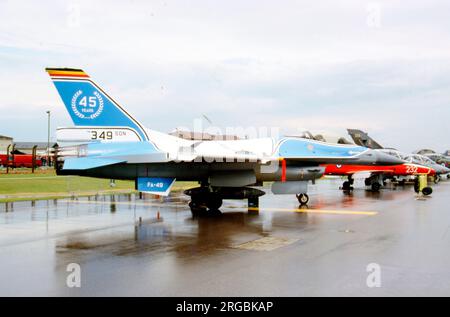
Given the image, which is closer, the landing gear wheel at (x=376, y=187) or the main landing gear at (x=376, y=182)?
the landing gear wheel at (x=376, y=187)

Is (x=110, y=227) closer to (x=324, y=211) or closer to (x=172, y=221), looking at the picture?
(x=172, y=221)

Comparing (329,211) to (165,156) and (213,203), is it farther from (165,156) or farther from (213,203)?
(165,156)

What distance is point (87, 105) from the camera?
552 inches

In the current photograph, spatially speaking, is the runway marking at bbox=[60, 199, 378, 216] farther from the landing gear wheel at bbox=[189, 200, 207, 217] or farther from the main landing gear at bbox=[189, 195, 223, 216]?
the landing gear wheel at bbox=[189, 200, 207, 217]

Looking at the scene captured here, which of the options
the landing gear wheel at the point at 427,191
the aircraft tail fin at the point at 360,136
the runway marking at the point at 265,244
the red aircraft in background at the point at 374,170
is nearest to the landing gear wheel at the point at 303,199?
the runway marking at the point at 265,244

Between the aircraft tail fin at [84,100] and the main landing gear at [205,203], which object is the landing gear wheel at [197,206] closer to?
the main landing gear at [205,203]

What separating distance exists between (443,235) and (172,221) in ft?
23.8

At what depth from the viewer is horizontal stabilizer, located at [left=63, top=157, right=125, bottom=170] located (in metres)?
12.8

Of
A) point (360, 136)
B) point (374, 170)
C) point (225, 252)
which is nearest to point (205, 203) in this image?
point (225, 252)

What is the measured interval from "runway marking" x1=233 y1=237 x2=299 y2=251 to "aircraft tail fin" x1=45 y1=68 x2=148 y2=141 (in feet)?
23.0

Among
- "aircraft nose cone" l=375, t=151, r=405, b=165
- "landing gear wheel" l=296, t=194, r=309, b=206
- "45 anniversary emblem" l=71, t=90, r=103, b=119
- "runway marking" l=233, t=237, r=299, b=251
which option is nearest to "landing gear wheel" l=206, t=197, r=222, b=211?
"landing gear wheel" l=296, t=194, r=309, b=206

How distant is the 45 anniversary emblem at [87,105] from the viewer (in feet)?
45.8

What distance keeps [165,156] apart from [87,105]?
331cm
